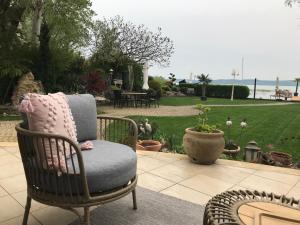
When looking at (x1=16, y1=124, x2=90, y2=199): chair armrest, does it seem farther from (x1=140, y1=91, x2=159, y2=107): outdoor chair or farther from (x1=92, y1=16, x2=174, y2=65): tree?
(x1=92, y1=16, x2=174, y2=65): tree

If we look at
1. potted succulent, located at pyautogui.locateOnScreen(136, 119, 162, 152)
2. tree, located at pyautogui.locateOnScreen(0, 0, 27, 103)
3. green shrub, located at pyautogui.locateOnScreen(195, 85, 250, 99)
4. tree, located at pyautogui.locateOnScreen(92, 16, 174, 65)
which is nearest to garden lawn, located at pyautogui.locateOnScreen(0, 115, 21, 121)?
tree, located at pyautogui.locateOnScreen(0, 0, 27, 103)

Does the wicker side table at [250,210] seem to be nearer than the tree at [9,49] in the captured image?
Yes

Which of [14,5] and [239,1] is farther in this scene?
[14,5]

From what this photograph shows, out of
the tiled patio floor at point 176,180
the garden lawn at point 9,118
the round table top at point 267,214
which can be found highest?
the round table top at point 267,214

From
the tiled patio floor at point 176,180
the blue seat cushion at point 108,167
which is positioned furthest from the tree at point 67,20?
the blue seat cushion at point 108,167

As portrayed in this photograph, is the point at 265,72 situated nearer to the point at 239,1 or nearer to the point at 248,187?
the point at 239,1

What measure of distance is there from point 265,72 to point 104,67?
618 inches

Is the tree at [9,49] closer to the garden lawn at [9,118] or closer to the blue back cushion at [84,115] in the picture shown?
the garden lawn at [9,118]

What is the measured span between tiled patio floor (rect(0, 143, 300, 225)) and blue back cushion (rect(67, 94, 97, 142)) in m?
0.67

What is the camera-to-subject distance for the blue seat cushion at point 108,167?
1.85 metres

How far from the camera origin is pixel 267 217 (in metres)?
1.52

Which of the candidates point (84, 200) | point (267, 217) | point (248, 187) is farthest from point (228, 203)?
point (248, 187)

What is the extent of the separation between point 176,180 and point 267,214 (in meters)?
1.68

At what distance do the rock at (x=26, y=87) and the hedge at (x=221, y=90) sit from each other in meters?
13.0
